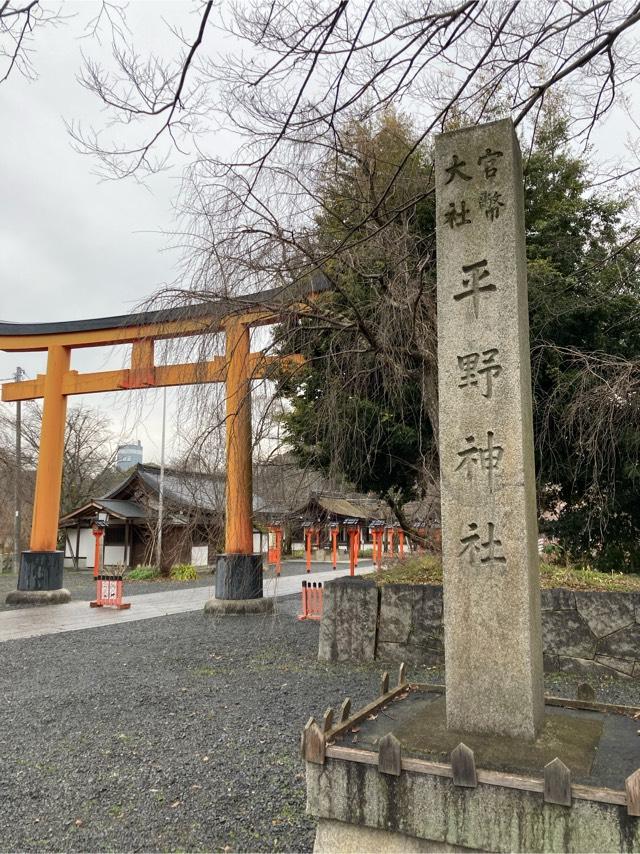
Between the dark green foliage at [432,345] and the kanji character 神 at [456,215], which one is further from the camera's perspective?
the dark green foliage at [432,345]

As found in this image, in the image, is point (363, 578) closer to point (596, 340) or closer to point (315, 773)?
point (596, 340)

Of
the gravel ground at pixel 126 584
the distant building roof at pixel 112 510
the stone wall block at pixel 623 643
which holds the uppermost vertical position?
the distant building roof at pixel 112 510

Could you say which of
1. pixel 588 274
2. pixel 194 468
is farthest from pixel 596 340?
pixel 194 468

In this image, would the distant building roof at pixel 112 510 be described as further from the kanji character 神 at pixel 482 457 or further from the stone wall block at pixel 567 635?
the kanji character 神 at pixel 482 457

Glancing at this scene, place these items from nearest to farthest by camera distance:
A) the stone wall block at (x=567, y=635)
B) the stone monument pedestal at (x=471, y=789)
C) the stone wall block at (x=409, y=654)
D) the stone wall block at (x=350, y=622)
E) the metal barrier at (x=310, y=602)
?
the stone monument pedestal at (x=471, y=789) → the stone wall block at (x=567, y=635) → the stone wall block at (x=409, y=654) → the stone wall block at (x=350, y=622) → the metal barrier at (x=310, y=602)

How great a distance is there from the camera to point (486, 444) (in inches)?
109

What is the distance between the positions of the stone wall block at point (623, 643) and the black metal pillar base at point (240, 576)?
553cm

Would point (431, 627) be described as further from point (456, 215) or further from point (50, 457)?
point (50, 457)

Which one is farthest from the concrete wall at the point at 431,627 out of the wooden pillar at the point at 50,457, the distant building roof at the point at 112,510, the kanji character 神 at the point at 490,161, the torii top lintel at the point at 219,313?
the distant building roof at the point at 112,510

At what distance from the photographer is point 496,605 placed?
104 inches

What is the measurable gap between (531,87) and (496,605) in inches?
113

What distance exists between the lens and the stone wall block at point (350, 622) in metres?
6.22

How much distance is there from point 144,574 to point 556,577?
1558 centimetres

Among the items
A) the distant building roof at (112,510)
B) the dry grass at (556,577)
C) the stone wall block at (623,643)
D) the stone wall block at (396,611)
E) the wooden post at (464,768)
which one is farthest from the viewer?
the distant building roof at (112,510)
